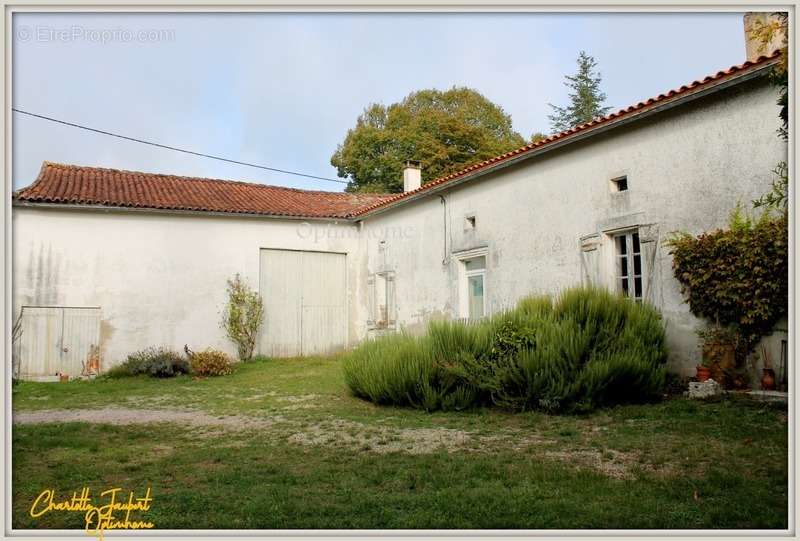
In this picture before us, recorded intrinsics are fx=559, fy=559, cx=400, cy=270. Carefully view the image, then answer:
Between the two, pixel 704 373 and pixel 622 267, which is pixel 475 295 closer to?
pixel 622 267

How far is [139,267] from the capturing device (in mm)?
13820

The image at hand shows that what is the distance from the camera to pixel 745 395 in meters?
6.57

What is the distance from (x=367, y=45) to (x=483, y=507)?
4.05 meters

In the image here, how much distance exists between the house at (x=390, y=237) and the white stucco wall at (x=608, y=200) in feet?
0.09

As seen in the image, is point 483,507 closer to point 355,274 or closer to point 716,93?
point 716,93

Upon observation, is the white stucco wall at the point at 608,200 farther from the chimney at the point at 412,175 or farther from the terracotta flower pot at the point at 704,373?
the chimney at the point at 412,175

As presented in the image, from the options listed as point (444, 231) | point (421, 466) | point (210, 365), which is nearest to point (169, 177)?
point (210, 365)

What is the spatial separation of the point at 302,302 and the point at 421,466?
39.0 ft

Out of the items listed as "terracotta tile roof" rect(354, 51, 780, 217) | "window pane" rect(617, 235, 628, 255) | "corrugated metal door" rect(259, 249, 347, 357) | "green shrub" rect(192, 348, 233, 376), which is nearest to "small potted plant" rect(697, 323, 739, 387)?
"window pane" rect(617, 235, 628, 255)

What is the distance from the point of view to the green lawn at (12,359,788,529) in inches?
140

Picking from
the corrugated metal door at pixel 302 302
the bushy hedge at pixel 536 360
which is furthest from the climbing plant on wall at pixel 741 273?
the corrugated metal door at pixel 302 302

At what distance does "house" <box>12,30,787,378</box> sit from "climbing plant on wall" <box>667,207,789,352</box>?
0.30m

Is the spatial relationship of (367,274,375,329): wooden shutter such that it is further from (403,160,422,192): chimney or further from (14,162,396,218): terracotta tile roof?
(403,160,422,192): chimney

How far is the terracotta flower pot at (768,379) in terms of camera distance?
6559 millimetres
